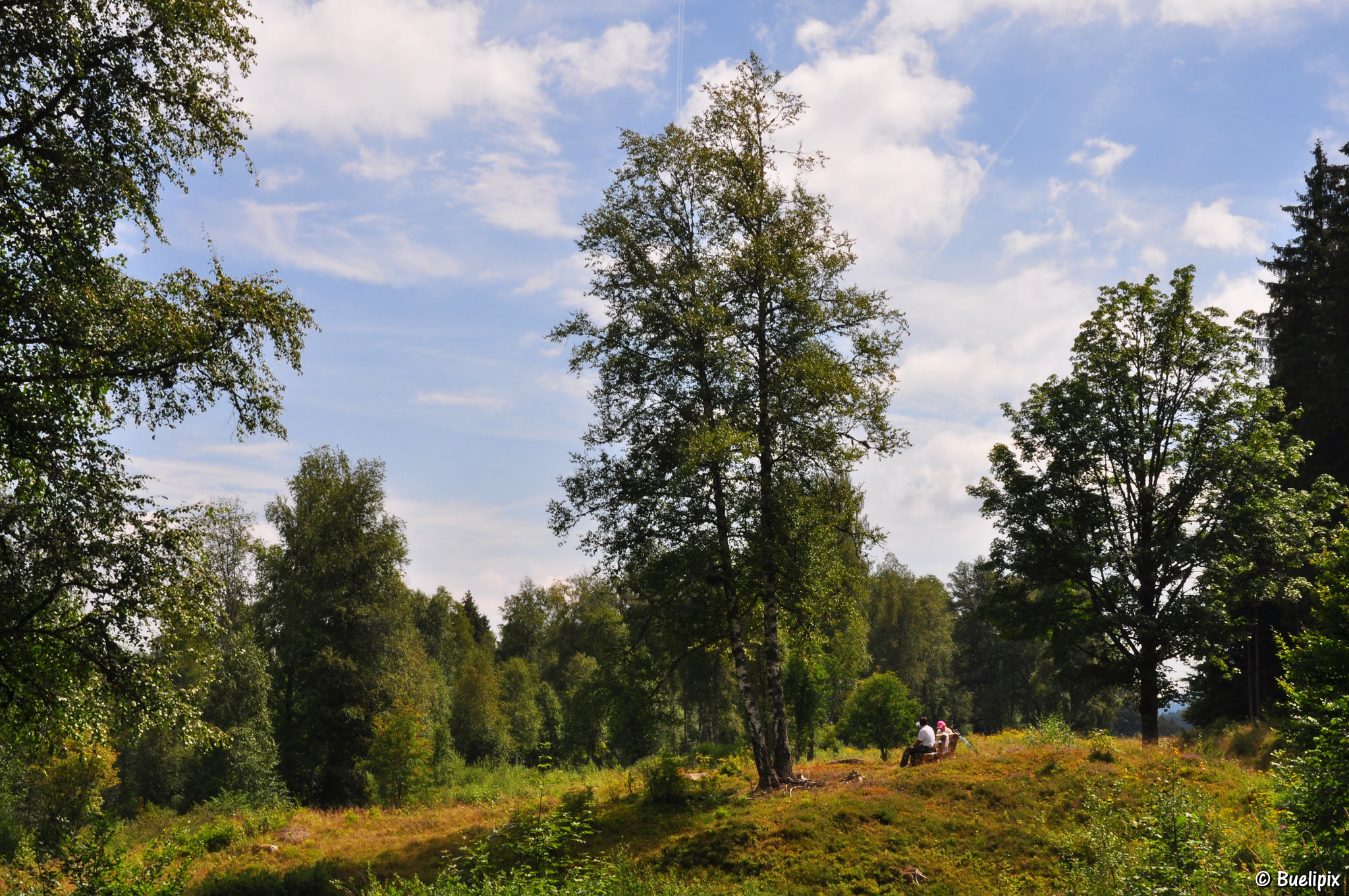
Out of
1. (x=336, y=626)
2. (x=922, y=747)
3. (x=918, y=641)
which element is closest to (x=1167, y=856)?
(x=922, y=747)

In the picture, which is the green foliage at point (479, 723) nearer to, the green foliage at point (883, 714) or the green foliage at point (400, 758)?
the green foliage at point (400, 758)

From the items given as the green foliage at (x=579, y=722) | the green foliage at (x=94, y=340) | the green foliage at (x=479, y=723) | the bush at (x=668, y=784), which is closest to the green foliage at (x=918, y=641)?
the green foliage at (x=579, y=722)

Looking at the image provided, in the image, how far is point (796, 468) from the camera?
17062mm

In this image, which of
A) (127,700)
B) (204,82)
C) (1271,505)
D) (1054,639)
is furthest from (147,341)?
(1271,505)

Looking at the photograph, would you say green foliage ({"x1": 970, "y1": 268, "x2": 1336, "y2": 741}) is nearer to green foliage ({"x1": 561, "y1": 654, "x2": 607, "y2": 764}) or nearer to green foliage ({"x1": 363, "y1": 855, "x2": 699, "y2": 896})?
green foliage ({"x1": 363, "y1": 855, "x2": 699, "y2": 896})

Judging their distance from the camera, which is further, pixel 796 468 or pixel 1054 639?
pixel 1054 639

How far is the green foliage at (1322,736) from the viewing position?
23.4 ft

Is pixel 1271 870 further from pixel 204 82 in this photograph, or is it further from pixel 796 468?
pixel 204 82

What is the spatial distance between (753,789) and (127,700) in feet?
39.0

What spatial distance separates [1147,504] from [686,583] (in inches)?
522

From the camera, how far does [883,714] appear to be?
100 ft

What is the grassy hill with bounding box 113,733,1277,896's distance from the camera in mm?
9164

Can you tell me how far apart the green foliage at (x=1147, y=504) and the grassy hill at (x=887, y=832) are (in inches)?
118

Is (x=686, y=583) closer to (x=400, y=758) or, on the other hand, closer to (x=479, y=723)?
(x=400, y=758)
